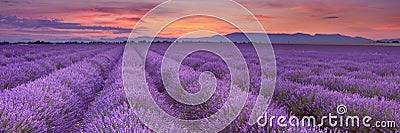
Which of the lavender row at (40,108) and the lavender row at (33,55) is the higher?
the lavender row at (40,108)

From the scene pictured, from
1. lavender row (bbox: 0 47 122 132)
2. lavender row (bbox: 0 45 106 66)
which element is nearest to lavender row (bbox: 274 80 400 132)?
lavender row (bbox: 0 47 122 132)

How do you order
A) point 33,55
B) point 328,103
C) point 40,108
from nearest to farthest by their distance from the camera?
point 40,108
point 328,103
point 33,55

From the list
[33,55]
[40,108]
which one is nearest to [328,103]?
[40,108]

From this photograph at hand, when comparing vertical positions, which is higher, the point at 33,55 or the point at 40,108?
the point at 40,108

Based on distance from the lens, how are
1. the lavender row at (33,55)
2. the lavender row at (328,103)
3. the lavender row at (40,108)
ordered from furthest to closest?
the lavender row at (33,55) < the lavender row at (328,103) < the lavender row at (40,108)

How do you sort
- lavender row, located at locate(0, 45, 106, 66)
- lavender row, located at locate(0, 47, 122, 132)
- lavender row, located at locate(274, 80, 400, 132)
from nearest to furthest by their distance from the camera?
lavender row, located at locate(0, 47, 122, 132) < lavender row, located at locate(274, 80, 400, 132) < lavender row, located at locate(0, 45, 106, 66)

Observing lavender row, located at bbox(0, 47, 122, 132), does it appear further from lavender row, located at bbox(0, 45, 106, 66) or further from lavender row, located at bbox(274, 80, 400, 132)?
lavender row, located at bbox(0, 45, 106, 66)

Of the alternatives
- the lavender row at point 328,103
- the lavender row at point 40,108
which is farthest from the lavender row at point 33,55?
the lavender row at point 328,103

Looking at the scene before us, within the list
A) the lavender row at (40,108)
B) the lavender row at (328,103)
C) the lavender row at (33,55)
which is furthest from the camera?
the lavender row at (33,55)

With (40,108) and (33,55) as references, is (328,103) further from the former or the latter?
(33,55)

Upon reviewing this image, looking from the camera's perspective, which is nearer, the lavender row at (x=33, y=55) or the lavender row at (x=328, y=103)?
the lavender row at (x=328, y=103)

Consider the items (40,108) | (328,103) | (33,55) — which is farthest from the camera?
(33,55)

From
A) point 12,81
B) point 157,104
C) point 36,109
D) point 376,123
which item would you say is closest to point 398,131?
point 376,123

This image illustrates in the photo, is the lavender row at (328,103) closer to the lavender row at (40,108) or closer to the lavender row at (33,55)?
the lavender row at (40,108)
